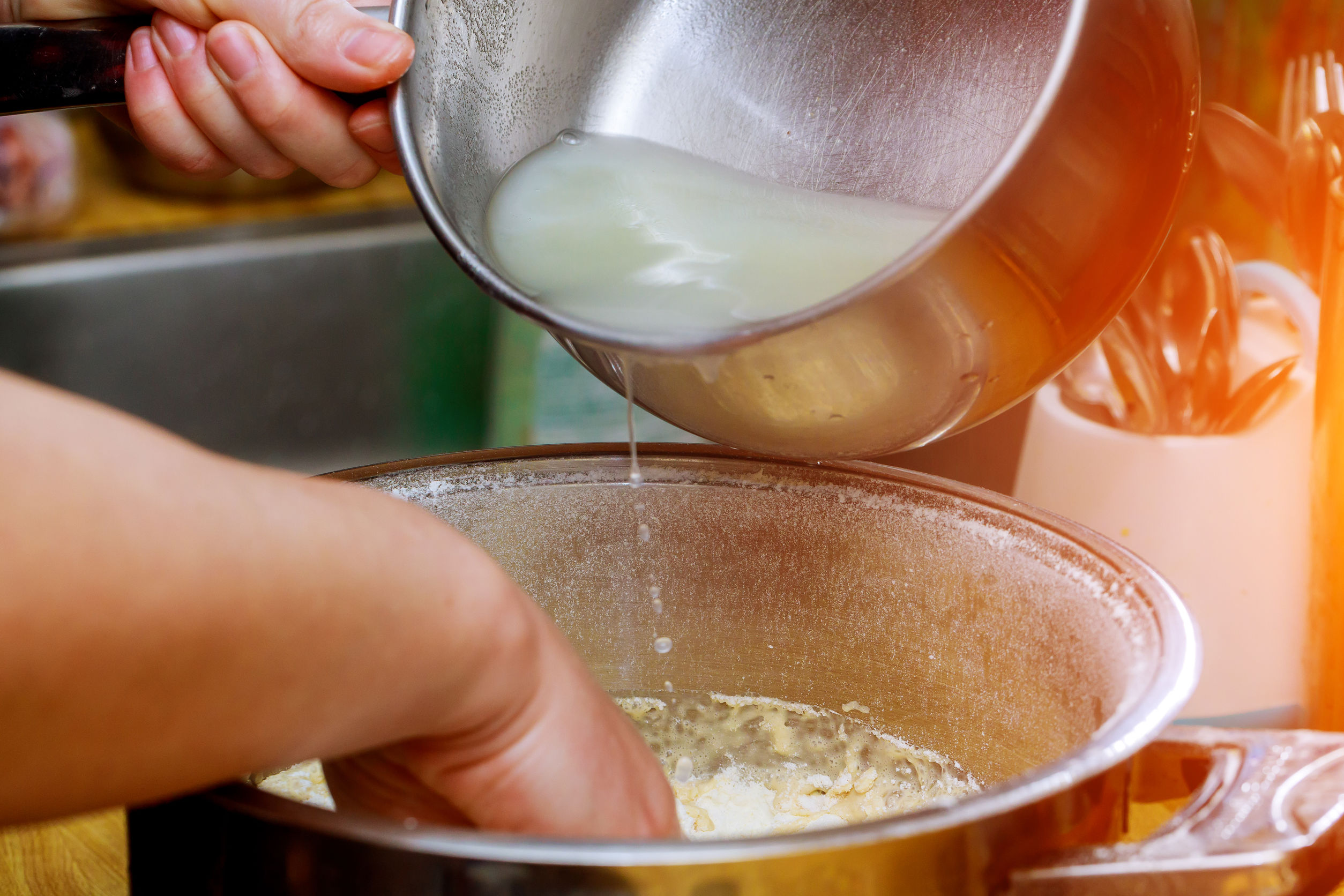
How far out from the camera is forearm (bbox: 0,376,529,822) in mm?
281

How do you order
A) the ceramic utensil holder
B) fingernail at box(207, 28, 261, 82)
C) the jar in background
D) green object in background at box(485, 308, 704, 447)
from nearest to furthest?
fingernail at box(207, 28, 261, 82) < the ceramic utensil holder < the jar in background < green object in background at box(485, 308, 704, 447)

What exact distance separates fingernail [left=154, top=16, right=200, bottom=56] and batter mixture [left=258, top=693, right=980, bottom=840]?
1.23ft

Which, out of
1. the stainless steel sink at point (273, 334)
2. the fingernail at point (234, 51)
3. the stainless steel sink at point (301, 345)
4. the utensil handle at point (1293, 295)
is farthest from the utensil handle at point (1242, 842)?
the stainless steel sink at point (273, 334)

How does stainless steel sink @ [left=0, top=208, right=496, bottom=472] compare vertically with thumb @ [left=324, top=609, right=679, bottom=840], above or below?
below

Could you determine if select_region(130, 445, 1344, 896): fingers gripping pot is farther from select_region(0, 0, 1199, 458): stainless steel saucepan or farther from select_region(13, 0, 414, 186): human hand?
select_region(13, 0, 414, 186): human hand

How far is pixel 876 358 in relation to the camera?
0.48 m

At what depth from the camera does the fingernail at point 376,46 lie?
563 mm

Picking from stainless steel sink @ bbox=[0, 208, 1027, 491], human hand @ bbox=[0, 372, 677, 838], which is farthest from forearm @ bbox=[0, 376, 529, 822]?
stainless steel sink @ bbox=[0, 208, 1027, 491]

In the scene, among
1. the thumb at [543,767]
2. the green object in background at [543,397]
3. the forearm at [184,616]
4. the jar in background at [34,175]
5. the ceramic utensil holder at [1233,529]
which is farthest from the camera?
the green object in background at [543,397]

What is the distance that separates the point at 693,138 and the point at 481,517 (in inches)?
8.7

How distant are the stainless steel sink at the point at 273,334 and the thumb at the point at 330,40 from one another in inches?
38.1

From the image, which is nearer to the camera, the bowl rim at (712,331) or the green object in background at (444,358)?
the bowl rim at (712,331)

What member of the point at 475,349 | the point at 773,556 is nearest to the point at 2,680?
the point at 773,556

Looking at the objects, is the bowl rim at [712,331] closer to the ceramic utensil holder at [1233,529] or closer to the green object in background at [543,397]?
the ceramic utensil holder at [1233,529]
